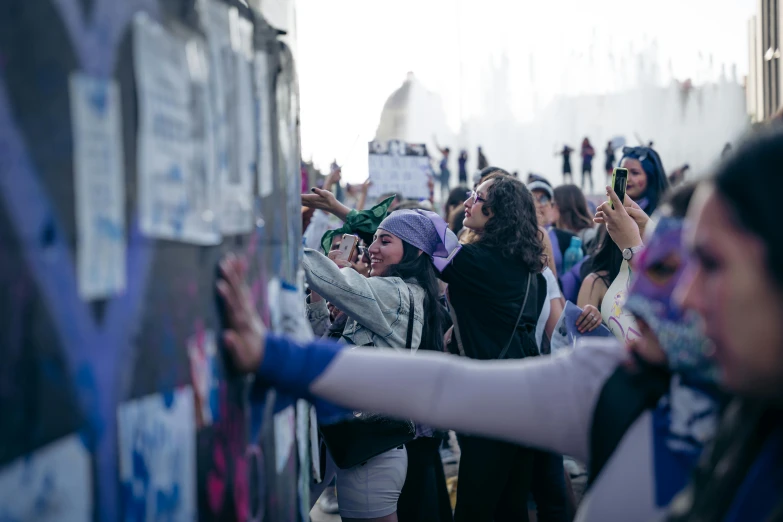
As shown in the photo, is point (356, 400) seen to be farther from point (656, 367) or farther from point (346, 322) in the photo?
point (346, 322)

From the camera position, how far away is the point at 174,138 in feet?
4.62

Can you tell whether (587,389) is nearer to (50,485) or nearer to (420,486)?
(50,485)

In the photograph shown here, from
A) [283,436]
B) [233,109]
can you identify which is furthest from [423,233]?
[233,109]

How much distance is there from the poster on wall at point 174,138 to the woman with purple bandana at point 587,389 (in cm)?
18

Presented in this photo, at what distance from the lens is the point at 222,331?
5.27ft

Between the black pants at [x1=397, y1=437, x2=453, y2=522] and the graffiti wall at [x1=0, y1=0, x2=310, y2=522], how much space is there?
6.85 ft

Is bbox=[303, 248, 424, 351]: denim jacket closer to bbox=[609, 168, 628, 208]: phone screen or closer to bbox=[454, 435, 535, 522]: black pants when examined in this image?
bbox=[454, 435, 535, 522]: black pants

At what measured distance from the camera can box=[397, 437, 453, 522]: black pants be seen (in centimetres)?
391

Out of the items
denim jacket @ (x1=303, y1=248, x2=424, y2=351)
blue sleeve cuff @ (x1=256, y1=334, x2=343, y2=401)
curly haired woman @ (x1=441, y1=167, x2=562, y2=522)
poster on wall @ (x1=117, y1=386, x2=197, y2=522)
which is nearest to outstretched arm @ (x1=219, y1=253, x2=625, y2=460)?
blue sleeve cuff @ (x1=256, y1=334, x2=343, y2=401)

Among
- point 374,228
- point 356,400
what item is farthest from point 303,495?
point 374,228

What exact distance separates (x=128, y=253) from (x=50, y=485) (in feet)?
1.20

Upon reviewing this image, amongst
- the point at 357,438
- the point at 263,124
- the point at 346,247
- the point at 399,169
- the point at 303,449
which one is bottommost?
the point at 357,438

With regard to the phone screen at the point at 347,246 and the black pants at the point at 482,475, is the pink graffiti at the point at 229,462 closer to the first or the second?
the black pants at the point at 482,475

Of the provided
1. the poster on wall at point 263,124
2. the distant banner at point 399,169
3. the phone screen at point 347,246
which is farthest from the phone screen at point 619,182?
the distant banner at point 399,169
